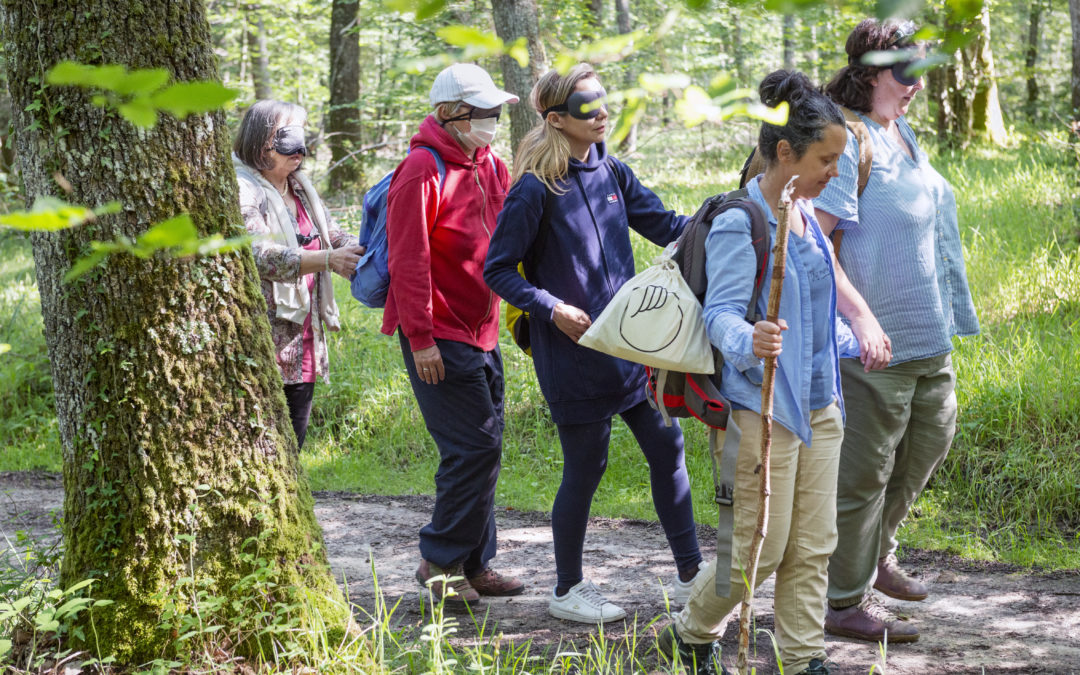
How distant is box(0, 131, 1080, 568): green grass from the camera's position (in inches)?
199

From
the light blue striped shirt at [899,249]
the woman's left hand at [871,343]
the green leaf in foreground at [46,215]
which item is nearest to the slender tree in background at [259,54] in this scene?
the light blue striped shirt at [899,249]

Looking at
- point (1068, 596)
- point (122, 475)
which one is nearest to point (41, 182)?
point (122, 475)

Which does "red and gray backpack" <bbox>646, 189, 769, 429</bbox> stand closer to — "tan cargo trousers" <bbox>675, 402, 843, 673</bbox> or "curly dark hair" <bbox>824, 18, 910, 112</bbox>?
"tan cargo trousers" <bbox>675, 402, 843, 673</bbox>

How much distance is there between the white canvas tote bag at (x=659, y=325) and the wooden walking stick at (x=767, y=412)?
0.31 meters

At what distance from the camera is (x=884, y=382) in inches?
140

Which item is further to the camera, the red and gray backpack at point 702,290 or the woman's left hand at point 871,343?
the woman's left hand at point 871,343

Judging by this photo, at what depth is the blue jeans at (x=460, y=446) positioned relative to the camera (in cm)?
399

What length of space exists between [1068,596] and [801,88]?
9.03 feet

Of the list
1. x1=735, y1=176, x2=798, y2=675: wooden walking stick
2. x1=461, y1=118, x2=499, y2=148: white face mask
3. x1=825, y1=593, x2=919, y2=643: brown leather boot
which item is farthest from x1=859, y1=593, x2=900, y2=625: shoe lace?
x1=461, y1=118, x2=499, y2=148: white face mask

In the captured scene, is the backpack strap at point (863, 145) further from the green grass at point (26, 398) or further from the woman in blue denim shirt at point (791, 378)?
the green grass at point (26, 398)

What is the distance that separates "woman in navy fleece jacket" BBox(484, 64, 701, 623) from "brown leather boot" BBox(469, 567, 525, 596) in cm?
40

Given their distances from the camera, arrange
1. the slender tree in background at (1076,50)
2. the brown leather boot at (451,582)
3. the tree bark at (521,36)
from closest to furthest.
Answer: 1. the brown leather boot at (451,582)
2. the tree bark at (521,36)
3. the slender tree in background at (1076,50)

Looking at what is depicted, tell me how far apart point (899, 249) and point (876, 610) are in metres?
1.44

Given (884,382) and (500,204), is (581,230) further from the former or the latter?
(884,382)
